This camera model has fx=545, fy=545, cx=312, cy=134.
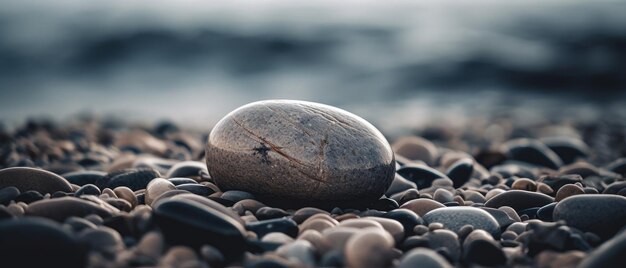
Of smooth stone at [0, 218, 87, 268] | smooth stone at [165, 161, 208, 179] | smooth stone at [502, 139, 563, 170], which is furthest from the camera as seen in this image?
smooth stone at [502, 139, 563, 170]

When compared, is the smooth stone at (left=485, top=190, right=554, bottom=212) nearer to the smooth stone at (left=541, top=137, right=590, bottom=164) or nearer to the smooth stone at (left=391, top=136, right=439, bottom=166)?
the smooth stone at (left=391, top=136, right=439, bottom=166)

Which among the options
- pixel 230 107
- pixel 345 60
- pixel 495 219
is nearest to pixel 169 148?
pixel 495 219

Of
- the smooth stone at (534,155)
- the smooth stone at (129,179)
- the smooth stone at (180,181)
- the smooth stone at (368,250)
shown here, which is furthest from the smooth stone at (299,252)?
the smooth stone at (534,155)

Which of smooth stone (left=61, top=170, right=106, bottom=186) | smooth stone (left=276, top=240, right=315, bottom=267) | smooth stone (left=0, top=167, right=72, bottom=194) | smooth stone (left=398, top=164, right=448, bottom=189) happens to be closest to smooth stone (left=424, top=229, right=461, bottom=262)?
smooth stone (left=276, top=240, right=315, bottom=267)

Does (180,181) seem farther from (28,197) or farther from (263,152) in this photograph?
(28,197)

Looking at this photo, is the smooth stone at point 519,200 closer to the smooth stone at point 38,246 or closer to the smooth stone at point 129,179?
the smooth stone at point 129,179
